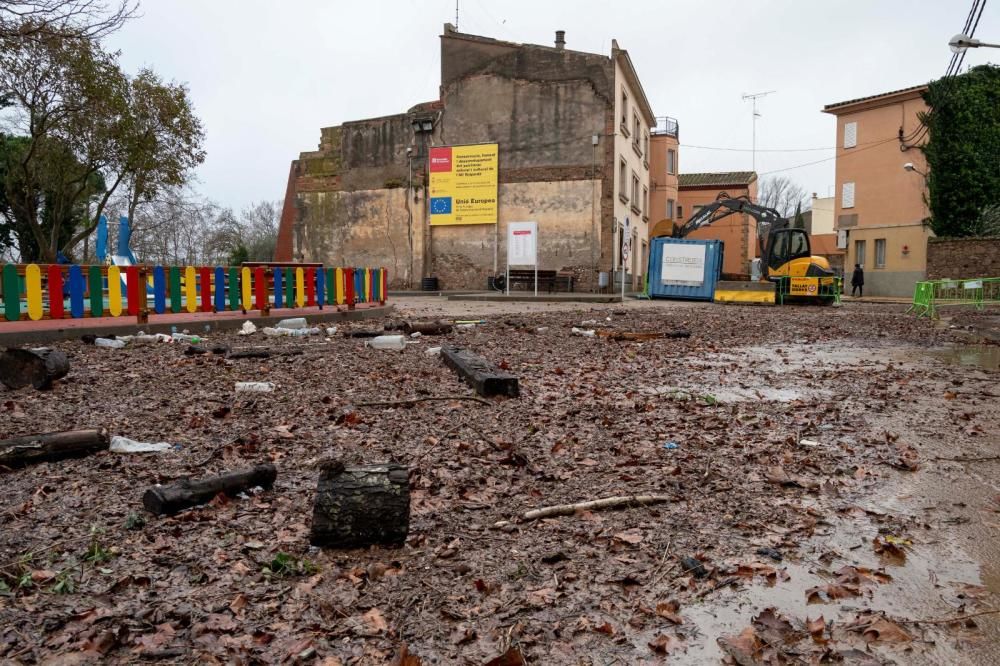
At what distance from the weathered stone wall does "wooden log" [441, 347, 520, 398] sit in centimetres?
2760

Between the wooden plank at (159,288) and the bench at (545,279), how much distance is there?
1884cm

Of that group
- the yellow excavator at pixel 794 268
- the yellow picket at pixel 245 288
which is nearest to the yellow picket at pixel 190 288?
the yellow picket at pixel 245 288

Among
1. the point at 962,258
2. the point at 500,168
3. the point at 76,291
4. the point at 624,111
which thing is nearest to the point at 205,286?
the point at 76,291

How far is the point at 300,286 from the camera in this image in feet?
44.5

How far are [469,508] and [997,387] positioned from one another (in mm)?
5989

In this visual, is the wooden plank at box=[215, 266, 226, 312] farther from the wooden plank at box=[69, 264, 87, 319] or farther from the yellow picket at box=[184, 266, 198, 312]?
the wooden plank at box=[69, 264, 87, 319]

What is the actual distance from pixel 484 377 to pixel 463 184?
25550 mm

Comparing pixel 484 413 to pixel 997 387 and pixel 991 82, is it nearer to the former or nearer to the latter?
pixel 997 387

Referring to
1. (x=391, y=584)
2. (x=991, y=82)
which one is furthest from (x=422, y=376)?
(x=991, y=82)

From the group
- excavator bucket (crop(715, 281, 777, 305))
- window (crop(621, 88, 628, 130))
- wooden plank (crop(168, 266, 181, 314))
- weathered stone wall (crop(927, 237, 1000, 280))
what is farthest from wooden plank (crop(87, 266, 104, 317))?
weathered stone wall (crop(927, 237, 1000, 280))

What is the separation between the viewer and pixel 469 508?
331 cm

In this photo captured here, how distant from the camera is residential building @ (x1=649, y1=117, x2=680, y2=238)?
147 ft

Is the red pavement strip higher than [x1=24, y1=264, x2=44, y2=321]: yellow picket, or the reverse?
[x1=24, y1=264, x2=44, y2=321]: yellow picket

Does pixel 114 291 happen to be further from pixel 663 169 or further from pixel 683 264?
pixel 663 169
